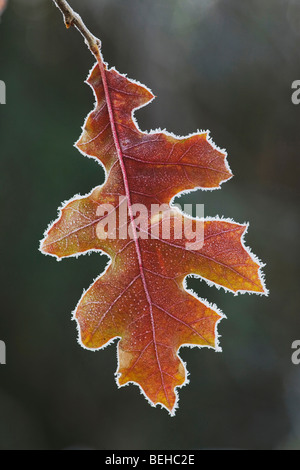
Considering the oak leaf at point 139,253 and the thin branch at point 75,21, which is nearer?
the thin branch at point 75,21

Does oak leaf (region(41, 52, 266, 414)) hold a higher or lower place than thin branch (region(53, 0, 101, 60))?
lower

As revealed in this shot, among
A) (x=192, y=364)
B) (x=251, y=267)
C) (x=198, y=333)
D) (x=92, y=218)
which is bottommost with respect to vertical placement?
(x=198, y=333)

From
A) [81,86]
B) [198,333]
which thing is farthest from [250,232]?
[198,333]

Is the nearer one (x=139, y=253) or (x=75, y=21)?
(x=75, y=21)

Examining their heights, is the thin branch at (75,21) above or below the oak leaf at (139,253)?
above

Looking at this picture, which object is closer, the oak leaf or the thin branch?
the thin branch

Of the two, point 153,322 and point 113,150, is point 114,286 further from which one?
point 113,150

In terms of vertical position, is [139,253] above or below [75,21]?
below

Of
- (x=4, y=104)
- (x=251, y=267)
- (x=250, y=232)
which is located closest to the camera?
(x=251, y=267)
